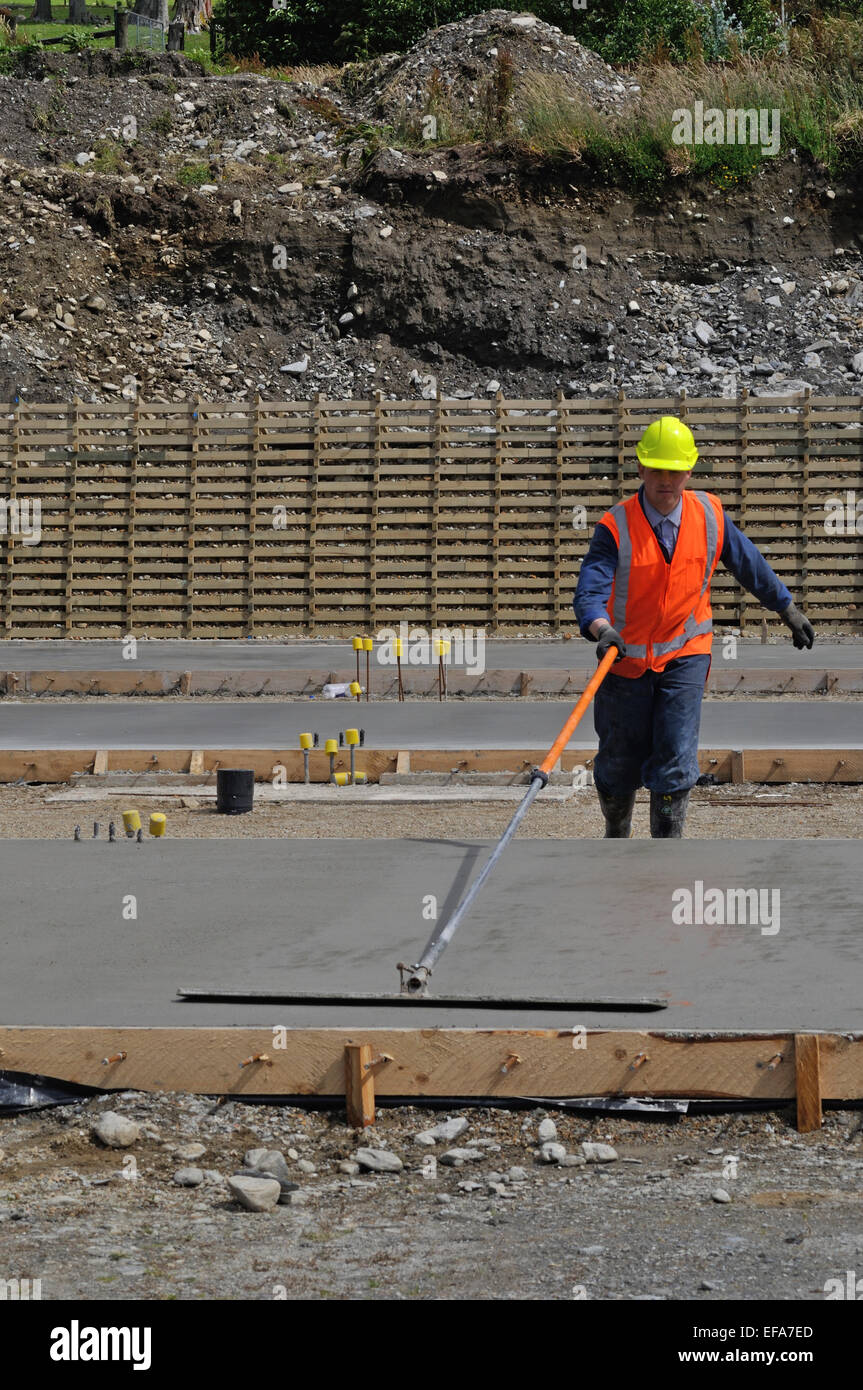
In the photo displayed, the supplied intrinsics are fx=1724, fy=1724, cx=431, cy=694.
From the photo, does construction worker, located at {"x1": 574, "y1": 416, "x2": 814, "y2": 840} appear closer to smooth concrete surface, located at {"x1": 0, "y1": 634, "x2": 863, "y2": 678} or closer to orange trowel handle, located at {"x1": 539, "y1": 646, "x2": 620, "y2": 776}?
orange trowel handle, located at {"x1": 539, "y1": 646, "x2": 620, "y2": 776}

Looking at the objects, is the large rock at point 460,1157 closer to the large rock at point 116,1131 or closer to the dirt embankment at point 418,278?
the large rock at point 116,1131

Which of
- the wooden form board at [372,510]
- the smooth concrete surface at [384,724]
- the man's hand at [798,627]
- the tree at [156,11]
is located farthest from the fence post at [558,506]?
the tree at [156,11]

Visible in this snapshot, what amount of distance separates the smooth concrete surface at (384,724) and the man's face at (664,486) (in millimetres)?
4505

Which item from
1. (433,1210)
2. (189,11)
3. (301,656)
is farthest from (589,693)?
(189,11)

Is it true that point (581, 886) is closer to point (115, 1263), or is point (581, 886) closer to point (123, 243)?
point (115, 1263)

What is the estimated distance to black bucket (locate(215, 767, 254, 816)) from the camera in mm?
9375

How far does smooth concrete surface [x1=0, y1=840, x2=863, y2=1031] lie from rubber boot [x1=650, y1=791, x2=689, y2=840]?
0.93ft

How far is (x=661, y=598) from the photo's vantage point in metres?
6.54

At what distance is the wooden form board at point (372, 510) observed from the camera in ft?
69.9

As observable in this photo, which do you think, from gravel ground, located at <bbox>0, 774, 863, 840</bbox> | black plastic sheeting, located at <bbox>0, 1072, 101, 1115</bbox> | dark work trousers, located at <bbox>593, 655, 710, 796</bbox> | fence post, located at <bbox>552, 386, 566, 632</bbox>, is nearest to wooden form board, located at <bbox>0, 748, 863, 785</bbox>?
gravel ground, located at <bbox>0, 774, 863, 840</bbox>

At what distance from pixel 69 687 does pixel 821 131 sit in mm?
20450

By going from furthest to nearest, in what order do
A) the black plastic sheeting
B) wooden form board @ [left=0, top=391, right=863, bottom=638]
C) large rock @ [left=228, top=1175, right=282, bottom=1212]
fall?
wooden form board @ [left=0, top=391, right=863, bottom=638], the black plastic sheeting, large rock @ [left=228, top=1175, right=282, bottom=1212]

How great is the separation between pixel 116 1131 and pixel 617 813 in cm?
316

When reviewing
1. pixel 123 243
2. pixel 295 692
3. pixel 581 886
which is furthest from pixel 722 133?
pixel 581 886
